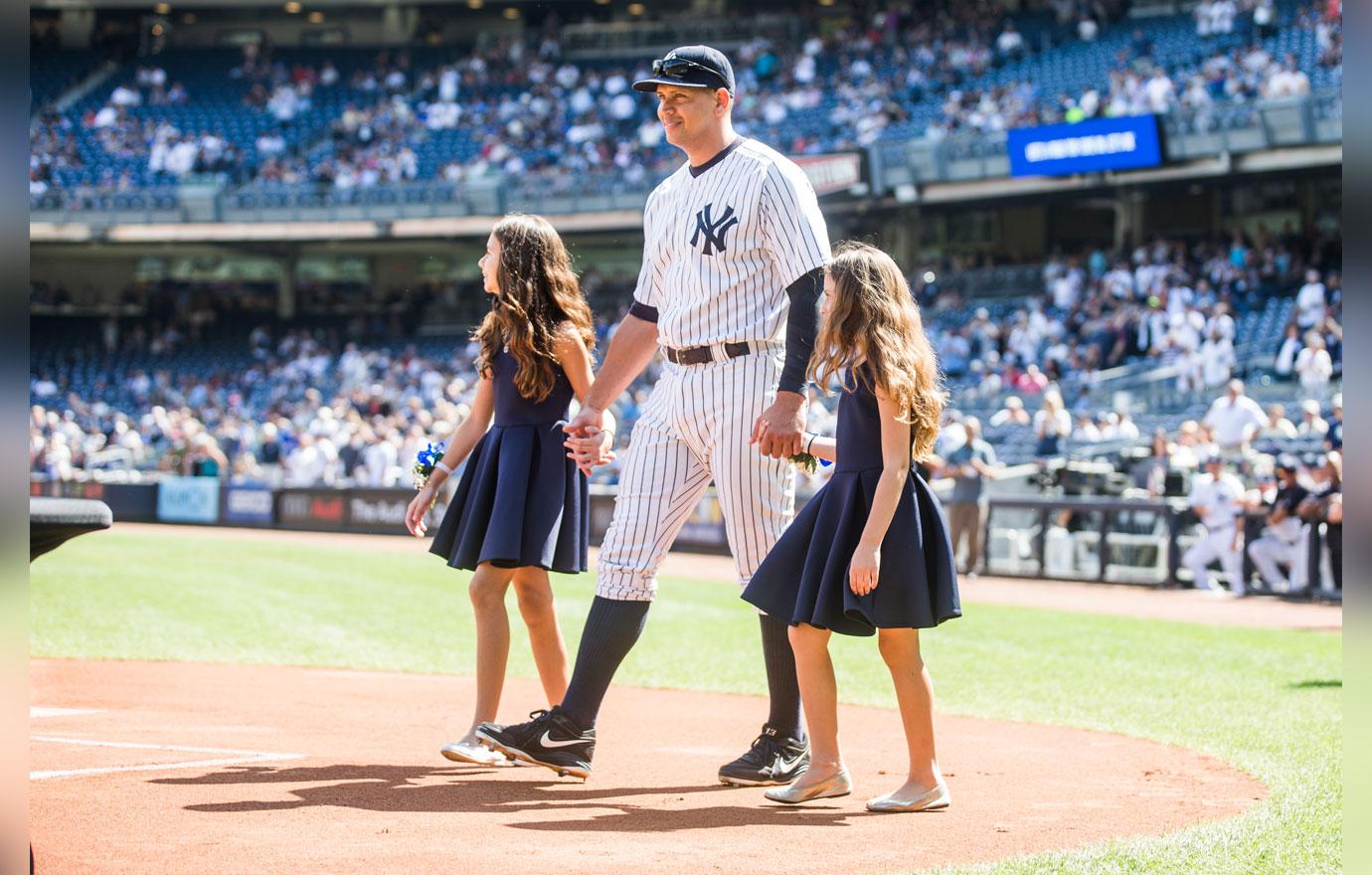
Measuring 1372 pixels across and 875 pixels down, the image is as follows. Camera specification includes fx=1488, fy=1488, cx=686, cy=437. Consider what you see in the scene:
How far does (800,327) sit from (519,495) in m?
1.27

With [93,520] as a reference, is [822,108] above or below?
above

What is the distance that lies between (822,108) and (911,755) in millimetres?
29525

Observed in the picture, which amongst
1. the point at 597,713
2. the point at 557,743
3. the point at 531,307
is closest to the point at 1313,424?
the point at 531,307

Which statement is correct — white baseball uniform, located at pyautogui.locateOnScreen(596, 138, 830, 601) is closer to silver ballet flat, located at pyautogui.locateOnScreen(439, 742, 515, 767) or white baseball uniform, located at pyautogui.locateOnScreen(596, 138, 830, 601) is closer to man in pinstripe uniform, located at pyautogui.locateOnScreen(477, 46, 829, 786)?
man in pinstripe uniform, located at pyautogui.locateOnScreen(477, 46, 829, 786)

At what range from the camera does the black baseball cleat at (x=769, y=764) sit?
5156mm

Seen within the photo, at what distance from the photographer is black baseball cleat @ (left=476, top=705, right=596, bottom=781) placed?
16.3 feet

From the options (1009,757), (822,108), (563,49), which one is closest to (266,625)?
(1009,757)

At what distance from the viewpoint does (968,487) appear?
56.5 feet

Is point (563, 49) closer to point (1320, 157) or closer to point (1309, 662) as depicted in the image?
point (1320, 157)

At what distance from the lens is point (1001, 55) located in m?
32.1

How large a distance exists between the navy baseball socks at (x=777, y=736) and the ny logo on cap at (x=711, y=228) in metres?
1.30

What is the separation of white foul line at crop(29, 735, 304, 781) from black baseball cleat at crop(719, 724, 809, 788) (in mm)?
1663

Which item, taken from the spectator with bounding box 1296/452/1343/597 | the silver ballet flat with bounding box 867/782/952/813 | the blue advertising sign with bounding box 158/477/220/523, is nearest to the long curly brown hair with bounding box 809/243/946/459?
the silver ballet flat with bounding box 867/782/952/813

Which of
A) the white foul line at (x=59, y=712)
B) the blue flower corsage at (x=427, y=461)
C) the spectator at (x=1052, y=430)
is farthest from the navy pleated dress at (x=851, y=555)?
the spectator at (x=1052, y=430)
